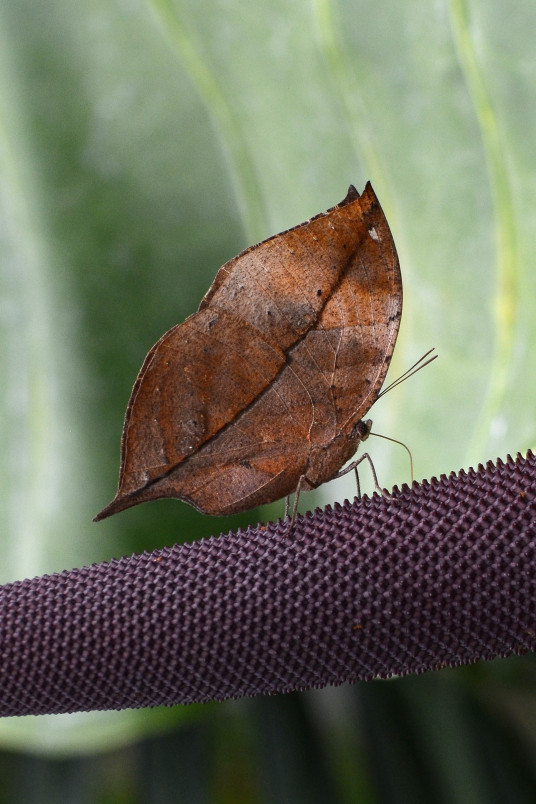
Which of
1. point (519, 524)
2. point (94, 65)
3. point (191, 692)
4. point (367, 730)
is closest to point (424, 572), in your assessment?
point (519, 524)

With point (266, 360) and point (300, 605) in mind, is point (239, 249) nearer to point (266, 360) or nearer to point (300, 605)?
point (266, 360)

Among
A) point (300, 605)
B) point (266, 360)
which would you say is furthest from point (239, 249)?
point (300, 605)

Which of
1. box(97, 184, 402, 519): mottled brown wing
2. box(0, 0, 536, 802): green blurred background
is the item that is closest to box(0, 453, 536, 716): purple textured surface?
box(97, 184, 402, 519): mottled brown wing

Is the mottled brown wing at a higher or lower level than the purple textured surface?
higher

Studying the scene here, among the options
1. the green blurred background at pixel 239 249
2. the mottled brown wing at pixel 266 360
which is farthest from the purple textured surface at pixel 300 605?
the green blurred background at pixel 239 249

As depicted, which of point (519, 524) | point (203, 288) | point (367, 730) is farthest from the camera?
point (203, 288)

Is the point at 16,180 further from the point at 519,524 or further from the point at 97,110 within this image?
the point at 519,524

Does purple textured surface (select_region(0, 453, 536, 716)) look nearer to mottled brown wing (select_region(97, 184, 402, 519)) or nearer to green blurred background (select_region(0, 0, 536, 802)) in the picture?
mottled brown wing (select_region(97, 184, 402, 519))
